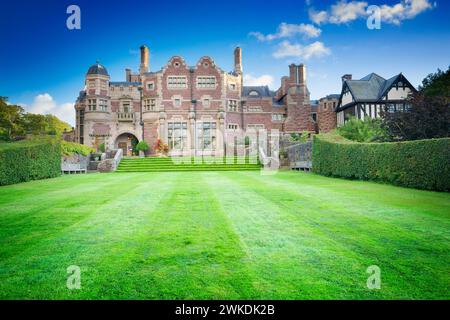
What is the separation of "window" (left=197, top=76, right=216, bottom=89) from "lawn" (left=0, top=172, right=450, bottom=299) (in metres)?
29.9

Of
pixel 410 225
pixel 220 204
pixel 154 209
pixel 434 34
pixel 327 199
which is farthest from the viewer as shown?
pixel 434 34

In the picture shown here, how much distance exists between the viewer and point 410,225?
16.7ft

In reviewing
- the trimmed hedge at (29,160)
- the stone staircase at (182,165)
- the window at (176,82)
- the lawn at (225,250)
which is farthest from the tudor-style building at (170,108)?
the lawn at (225,250)

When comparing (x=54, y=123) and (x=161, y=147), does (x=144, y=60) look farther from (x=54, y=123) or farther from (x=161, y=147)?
(x=54, y=123)

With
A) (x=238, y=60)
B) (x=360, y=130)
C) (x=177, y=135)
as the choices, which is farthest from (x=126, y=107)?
(x=360, y=130)

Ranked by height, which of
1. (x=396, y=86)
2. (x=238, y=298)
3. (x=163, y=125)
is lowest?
(x=238, y=298)

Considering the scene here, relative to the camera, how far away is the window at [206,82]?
35.2 m

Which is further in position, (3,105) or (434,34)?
(3,105)

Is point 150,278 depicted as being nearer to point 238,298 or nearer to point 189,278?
point 189,278

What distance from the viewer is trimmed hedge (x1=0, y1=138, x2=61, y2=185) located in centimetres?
1370

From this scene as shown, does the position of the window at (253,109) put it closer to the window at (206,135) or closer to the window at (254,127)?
the window at (254,127)

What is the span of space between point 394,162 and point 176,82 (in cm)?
2839
